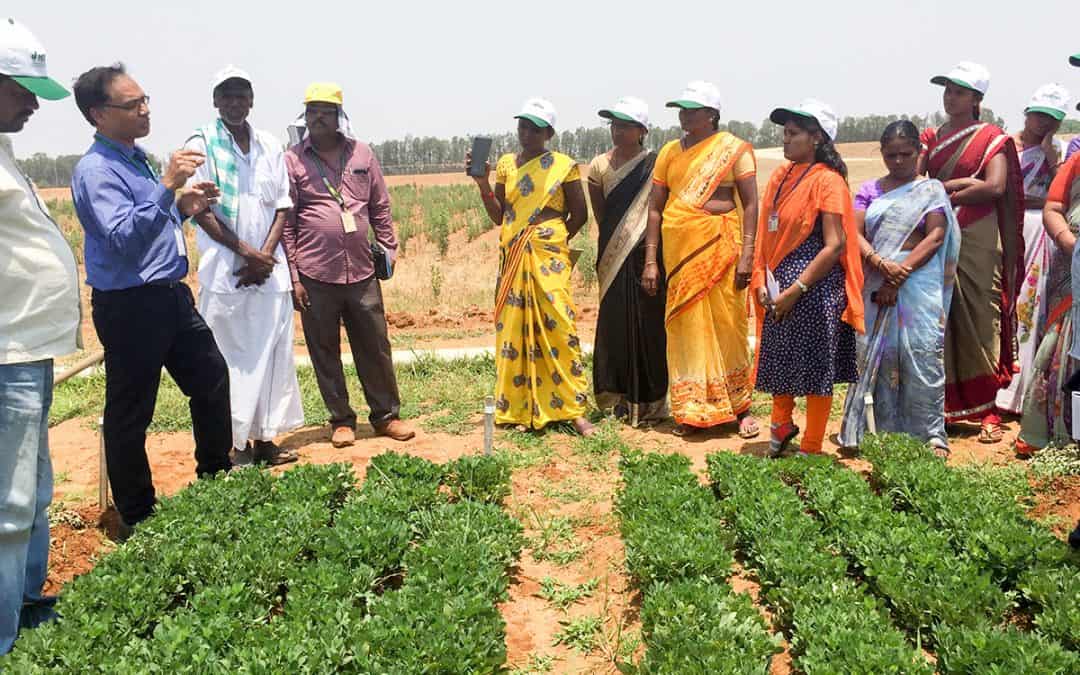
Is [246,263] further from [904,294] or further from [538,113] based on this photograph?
[904,294]

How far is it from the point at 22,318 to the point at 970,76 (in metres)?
5.27

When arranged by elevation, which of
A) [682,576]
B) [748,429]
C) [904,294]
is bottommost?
[748,429]

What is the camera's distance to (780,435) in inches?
194

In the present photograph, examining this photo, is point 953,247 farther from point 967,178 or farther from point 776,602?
point 776,602

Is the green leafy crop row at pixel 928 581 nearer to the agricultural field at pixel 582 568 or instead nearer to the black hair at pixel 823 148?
the agricultural field at pixel 582 568

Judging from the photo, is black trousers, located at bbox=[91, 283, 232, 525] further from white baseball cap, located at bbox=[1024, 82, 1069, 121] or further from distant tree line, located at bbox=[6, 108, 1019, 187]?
distant tree line, located at bbox=[6, 108, 1019, 187]

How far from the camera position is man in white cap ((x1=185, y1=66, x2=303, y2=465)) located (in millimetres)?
4652

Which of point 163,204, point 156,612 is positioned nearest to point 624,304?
point 163,204

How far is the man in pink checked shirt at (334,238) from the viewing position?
511 cm

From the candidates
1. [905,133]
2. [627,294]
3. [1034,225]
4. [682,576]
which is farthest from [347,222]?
[1034,225]

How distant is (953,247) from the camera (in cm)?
483

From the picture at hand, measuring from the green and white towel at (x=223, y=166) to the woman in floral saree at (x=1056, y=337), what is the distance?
15.1 ft

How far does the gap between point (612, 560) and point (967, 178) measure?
3.43 m

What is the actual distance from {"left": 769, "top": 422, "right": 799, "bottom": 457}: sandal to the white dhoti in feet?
9.79
